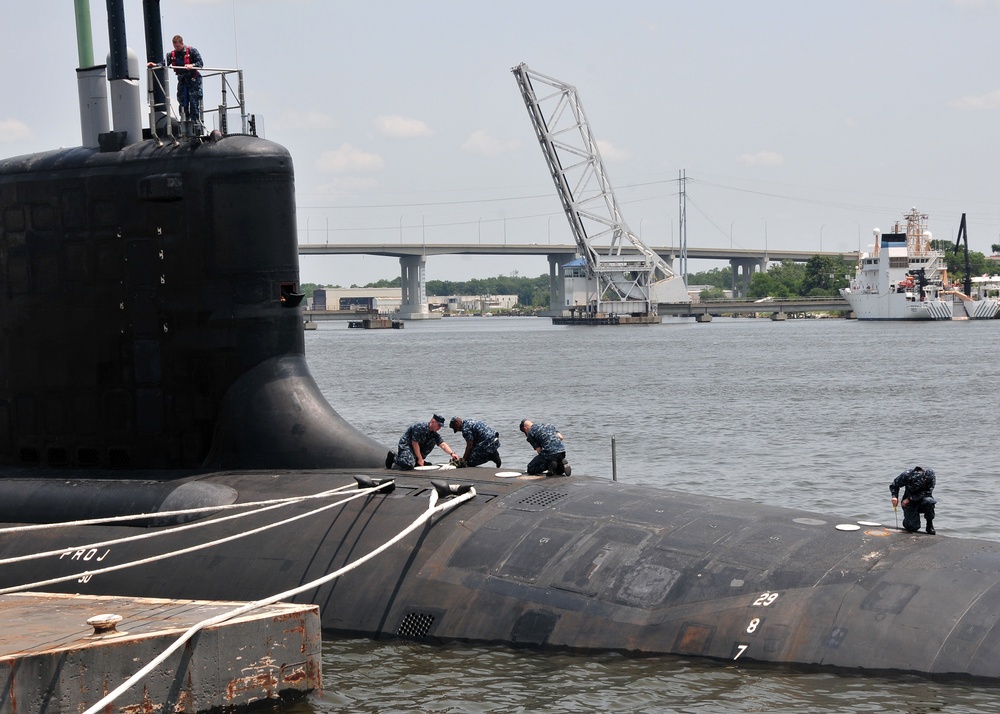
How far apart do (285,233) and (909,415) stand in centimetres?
3130

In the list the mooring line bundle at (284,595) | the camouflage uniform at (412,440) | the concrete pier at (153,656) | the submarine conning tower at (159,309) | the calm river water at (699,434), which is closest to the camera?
the mooring line bundle at (284,595)

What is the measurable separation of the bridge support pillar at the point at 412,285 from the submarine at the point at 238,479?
148465mm

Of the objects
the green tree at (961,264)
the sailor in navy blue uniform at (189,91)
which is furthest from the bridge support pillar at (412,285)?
the sailor in navy blue uniform at (189,91)

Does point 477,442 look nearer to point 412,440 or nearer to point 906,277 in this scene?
point 412,440

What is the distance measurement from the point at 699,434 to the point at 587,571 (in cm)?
2562

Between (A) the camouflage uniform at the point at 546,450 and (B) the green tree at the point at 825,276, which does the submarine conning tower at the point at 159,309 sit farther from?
(B) the green tree at the point at 825,276

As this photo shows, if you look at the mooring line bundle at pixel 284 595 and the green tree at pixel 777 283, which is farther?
the green tree at pixel 777 283

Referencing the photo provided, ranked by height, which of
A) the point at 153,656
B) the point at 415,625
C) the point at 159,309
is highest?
the point at 159,309

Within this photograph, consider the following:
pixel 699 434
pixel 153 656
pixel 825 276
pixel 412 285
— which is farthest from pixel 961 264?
pixel 153 656

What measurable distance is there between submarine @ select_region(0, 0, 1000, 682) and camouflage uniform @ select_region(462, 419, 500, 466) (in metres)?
0.72

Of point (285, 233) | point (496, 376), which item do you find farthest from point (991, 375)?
point (285, 233)

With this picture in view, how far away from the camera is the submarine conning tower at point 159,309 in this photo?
46.2 feet

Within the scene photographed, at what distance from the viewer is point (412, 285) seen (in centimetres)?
→ 17275

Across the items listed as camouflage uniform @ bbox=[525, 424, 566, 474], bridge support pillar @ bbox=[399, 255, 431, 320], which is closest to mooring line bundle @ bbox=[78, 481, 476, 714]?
camouflage uniform @ bbox=[525, 424, 566, 474]
